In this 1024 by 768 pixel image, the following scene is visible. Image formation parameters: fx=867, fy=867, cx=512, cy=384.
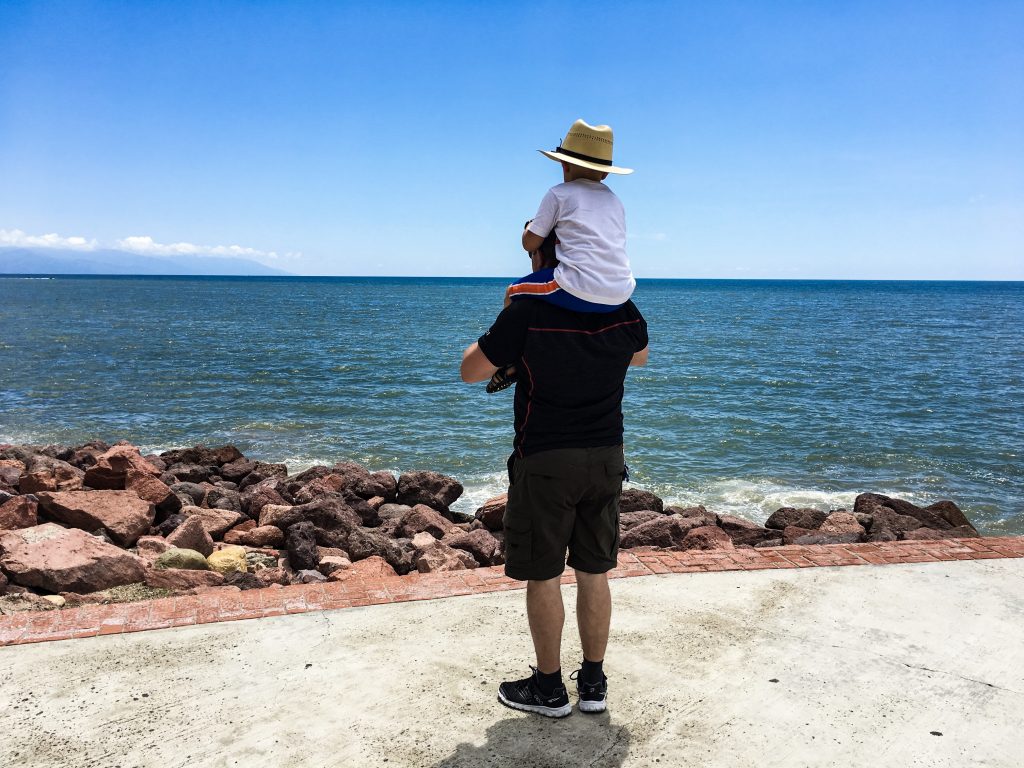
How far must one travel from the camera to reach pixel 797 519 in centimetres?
991

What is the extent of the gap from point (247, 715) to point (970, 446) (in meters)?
16.1

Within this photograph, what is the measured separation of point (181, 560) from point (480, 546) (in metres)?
2.53

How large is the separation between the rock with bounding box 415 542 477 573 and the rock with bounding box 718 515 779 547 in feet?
8.76

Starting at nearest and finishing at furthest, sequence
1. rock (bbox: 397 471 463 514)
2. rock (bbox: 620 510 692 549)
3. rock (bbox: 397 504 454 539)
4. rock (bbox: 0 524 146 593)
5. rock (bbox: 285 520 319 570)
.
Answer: rock (bbox: 0 524 146 593) → rock (bbox: 620 510 692 549) → rock (bbox: 285 520 319 570) → rock (bbox: 397 504 454 539) → rock (bbox: 397 471 463 514)

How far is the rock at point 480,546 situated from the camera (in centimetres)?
774

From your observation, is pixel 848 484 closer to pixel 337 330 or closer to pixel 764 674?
pixel 764 674

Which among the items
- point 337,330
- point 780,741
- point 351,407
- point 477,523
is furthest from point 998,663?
point 337,330

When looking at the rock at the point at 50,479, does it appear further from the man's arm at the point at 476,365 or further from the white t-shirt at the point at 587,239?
the white t-shirt at the point at 587,239

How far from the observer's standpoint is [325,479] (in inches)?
432

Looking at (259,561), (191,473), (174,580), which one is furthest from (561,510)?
(191,473)

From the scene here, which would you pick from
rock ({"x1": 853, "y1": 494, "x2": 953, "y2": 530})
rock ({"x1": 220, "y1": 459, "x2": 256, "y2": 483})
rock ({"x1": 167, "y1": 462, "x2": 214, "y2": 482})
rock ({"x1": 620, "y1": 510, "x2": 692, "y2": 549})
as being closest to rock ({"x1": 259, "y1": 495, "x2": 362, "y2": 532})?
rock ({"x1": 620, "y1": 510, "x2": 692, "y2": 549})

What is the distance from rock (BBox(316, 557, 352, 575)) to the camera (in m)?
7.17

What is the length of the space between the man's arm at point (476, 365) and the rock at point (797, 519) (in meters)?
7.21

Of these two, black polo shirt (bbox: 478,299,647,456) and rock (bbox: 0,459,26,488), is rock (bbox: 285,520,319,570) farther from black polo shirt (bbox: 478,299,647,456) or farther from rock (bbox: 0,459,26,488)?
rock (bbox: 0,459,26,488)
